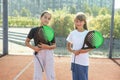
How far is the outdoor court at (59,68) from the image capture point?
705 centimetres

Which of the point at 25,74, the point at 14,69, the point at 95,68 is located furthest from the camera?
the point at 95,68

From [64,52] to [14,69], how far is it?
3404mm

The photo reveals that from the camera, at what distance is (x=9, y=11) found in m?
10.6

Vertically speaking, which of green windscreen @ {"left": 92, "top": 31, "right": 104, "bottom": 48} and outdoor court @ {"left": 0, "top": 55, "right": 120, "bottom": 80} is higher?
green windscreen @ {"left": 92, "top": 31, "right": 104, "bottom": 48}

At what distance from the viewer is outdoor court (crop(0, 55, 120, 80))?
23.1ft

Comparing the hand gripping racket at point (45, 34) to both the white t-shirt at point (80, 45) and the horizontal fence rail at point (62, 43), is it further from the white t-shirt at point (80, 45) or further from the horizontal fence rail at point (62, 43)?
the horizontal fence rail at point (62, 43)

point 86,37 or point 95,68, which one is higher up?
point 86,37

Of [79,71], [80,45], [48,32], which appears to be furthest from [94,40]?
[48,32]

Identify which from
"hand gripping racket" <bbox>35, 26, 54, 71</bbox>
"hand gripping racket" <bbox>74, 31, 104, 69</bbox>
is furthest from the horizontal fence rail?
"hand gripping racket" <bbox>74, 31, 104, 69</bbox>

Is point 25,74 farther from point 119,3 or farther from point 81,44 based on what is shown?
point 119,3

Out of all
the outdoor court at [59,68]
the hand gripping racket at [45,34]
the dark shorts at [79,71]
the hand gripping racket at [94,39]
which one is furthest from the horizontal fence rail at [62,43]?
the hand gripping racket at [94,39]

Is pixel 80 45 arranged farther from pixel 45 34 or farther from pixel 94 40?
pixel 45 34

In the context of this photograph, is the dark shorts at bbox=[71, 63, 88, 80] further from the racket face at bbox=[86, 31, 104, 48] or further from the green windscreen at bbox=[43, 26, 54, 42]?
the green windscreen at bbox=[43, 26, 54, 42]

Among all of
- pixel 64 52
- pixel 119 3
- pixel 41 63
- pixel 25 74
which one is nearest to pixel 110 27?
pixel 119 3
